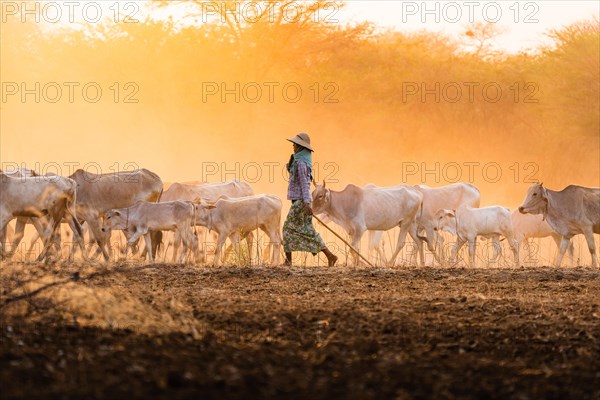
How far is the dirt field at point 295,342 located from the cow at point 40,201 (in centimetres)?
350

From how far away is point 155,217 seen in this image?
16.7 meters

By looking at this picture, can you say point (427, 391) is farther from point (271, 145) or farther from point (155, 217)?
point (271, 145)

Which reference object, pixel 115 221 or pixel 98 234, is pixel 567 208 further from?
pixel 98 234

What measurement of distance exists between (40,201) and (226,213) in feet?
11.8

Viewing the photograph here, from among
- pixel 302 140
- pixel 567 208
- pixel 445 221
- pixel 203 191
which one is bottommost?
pixel 445 221

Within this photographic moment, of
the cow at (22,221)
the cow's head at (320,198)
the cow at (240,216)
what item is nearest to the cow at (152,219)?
the cow at (240,216)

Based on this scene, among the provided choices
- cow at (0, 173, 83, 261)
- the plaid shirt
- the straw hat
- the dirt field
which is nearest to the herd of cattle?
cow at (0, 173, 83, 261)

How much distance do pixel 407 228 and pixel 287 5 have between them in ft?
63.4

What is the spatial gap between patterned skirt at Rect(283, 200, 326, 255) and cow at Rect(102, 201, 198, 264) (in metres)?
1.99

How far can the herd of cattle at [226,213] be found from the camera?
593 inches

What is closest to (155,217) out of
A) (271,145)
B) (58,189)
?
(58,189)

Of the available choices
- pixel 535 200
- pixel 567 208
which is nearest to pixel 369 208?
pixel 535 200

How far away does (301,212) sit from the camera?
1509cm

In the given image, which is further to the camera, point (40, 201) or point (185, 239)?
point (185, 239)
